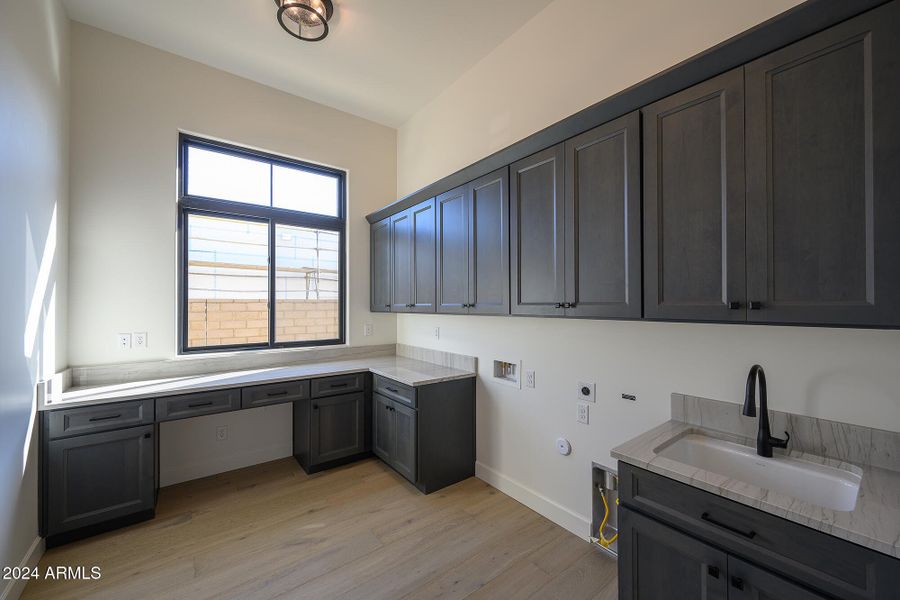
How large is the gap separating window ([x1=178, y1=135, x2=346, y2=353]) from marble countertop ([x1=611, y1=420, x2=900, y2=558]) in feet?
10.2

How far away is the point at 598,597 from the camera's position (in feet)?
6.02

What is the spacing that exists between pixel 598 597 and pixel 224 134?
421 cm

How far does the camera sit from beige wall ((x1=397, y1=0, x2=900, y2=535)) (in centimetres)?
147

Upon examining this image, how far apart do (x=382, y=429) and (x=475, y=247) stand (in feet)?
5.79

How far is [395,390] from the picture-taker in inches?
118

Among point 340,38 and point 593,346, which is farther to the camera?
point 340,38

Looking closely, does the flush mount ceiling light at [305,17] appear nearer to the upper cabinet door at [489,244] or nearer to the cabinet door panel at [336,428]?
the upper cabinet door at [489,244]

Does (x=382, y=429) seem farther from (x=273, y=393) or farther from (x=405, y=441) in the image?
(x=273, y=393)

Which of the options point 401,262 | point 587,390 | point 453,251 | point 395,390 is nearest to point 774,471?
point 587,390

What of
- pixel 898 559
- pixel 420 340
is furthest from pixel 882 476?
pixel 420 340

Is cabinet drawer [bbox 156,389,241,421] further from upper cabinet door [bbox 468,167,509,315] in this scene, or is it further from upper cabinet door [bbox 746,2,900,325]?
upper cabinet door [bbox 746,2,900,325]

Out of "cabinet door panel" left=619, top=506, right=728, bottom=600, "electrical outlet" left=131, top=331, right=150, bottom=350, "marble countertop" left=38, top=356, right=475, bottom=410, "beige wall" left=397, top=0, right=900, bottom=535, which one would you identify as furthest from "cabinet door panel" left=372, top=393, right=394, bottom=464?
"cabinet door panel" left=619, top=506, right=728, bottom=600

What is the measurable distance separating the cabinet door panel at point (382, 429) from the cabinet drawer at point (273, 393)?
1.98ft

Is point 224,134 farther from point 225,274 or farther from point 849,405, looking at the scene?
point 849,405
